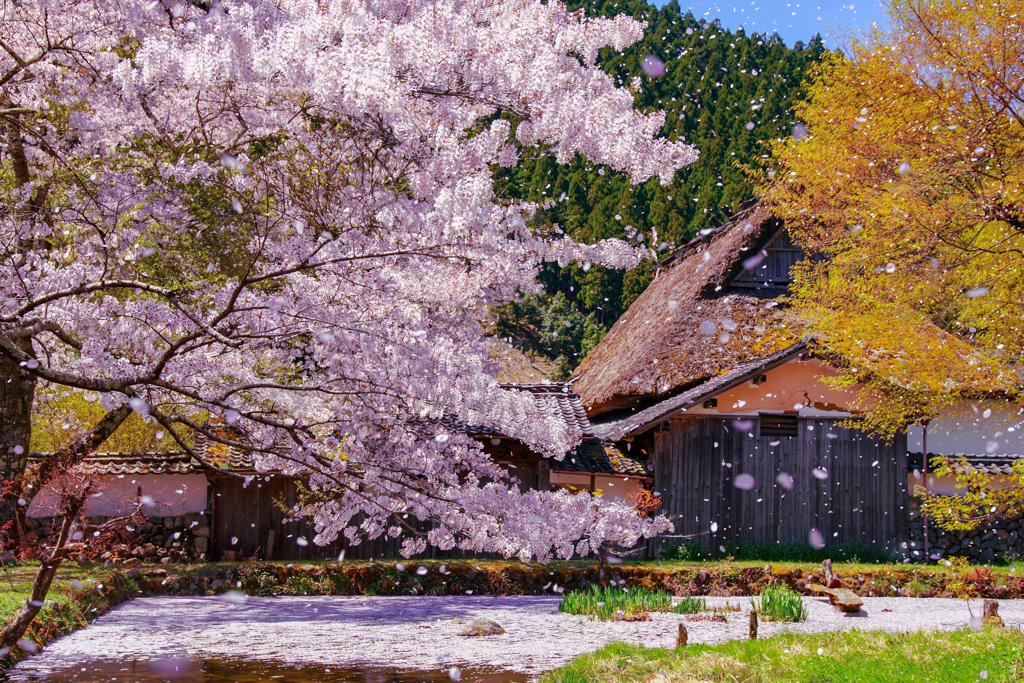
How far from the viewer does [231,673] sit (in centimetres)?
877

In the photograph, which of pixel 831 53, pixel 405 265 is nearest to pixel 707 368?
pixel 831 53

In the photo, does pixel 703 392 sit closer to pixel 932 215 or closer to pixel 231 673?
pixel 932 215

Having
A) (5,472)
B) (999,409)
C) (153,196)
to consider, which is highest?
(153,196)

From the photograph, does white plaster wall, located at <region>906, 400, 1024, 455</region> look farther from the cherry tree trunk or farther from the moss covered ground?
the cherry tree trunk

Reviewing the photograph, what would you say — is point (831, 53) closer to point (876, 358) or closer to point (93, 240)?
point (876, 358)

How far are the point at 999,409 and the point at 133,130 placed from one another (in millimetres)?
16761

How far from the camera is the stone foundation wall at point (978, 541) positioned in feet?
57.1

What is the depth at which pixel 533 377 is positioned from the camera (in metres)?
33.6

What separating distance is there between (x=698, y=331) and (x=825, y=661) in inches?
521

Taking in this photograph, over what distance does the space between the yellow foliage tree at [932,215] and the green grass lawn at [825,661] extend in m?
4.14

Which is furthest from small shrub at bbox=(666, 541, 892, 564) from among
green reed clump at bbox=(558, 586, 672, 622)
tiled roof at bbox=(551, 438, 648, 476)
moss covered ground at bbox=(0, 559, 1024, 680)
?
green reed clump at bbox=(558, 586, 672, 622)

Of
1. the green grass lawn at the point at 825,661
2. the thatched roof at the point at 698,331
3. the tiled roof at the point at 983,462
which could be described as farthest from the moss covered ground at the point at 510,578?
the green grass lawn at the point at 825,661

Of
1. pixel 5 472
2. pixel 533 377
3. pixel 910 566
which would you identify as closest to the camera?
pixel 5 472

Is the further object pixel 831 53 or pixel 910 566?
pixel 831 53
